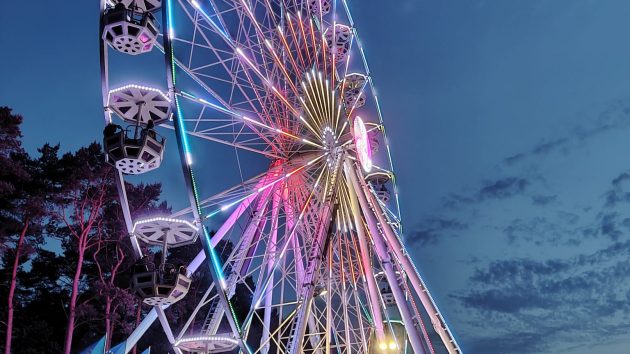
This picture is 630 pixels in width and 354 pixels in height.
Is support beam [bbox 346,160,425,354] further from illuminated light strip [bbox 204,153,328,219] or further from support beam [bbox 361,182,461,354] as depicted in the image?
illuminated light strip [bbox 204,153,328,219]

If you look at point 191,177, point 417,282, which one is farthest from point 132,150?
point 417,282

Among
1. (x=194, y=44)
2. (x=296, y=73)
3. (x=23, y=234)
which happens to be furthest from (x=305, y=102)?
(x=23, y=234)

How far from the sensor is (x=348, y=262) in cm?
1609

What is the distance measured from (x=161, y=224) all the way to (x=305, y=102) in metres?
5.97

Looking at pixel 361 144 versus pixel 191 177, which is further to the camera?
pixel 361 144

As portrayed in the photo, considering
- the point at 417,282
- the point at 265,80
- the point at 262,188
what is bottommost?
the point at 417,282

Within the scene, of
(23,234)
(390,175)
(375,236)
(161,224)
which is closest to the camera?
(161,224)

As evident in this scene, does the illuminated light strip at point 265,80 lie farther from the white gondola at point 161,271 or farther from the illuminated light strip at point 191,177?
the white gondola at point 161,271

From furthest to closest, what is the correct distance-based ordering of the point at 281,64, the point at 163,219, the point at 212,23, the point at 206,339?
the point at 281,64
the point at 212,23
the point at 206,339
the point at 163,219

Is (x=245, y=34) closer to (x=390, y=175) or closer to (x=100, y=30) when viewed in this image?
(x=100, y=30)

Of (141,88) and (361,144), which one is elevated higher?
(361,144)

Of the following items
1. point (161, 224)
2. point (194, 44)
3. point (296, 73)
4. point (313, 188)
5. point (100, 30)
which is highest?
point (296, 73)

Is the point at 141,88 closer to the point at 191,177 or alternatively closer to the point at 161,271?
the point at 191,177

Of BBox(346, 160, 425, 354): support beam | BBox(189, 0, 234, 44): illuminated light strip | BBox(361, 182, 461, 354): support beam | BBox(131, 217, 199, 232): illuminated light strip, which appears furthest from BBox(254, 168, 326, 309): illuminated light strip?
BBox(189, 0, 234, 44): illuminated light strip
